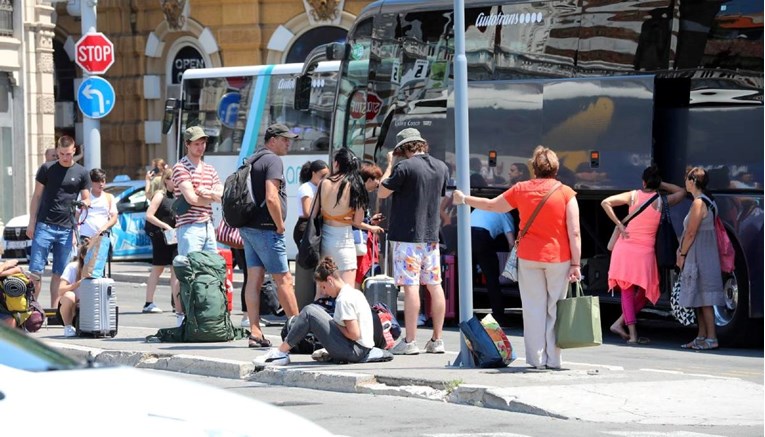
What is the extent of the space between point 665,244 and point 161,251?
565cm

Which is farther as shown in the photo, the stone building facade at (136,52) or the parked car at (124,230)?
the stone building facade at (136,52)

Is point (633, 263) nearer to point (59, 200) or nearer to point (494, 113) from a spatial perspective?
point (494, 113)

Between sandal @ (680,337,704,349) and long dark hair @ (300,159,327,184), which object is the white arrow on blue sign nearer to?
long dark hair @ (300,159,327,184)

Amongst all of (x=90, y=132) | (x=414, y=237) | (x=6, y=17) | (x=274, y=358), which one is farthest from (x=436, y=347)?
(x=6, y=17)

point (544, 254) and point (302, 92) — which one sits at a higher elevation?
point (302, 92)

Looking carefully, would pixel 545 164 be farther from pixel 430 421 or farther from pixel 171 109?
pixel 171 109

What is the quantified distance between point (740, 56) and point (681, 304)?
218cm

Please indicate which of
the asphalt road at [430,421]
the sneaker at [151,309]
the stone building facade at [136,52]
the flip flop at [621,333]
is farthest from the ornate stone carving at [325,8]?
the asphalt road at [430,421]

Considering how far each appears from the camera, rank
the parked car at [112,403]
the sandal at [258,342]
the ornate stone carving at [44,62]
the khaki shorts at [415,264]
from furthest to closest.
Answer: the ornate stone carving at [44,62], the sandal at [258,342], the khaki shorts at [415,264], the parked car at [112,403]

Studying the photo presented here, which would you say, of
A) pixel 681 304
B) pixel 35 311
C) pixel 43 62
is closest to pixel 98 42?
pixel 43 62

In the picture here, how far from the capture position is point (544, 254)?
11.2 m

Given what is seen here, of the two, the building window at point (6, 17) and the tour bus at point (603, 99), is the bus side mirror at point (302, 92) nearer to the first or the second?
the tour bus at point (603, 99)

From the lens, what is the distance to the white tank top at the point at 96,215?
54.5ft

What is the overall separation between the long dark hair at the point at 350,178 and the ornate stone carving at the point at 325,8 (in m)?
18.1
